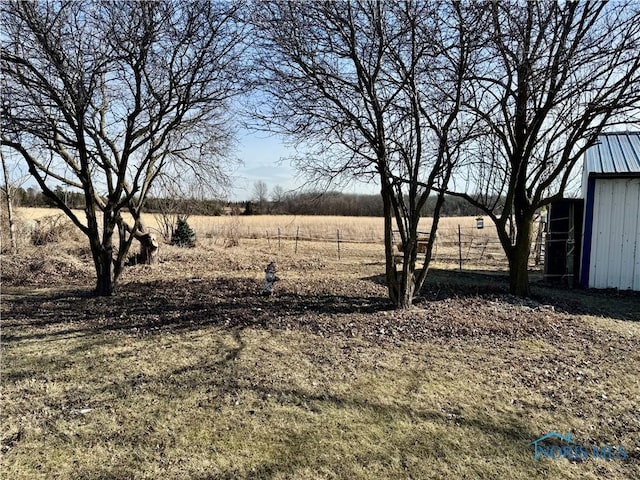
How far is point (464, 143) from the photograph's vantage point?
5645 mm

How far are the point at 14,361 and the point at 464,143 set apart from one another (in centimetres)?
608

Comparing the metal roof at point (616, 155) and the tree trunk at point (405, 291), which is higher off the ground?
the metal roof at point (616, 155)

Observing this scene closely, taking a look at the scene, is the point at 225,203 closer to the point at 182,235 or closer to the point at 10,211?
the point at 182,235

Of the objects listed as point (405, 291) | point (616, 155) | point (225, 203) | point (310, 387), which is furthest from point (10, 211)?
point (616, 155)

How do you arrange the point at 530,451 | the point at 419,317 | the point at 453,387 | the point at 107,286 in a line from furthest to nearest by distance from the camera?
1. the point at 107,286
2. the point at 419,317
3. the point at 453,387
4. the point at 530,451

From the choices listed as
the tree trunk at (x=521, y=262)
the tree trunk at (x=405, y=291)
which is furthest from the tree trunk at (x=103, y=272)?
the tree trunk at (x=521, y=262)

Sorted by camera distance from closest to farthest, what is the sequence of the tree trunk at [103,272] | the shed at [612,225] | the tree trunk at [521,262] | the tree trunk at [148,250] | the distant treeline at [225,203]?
the distant treeline at [225,203]
the tree trunk at [103,272]
the tree trunk at [521,262]
the shed at [612,225]
the tree trunk at [148,250]

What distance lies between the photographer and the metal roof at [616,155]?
837cm

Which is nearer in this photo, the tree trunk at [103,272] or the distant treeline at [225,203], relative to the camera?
the distant treeline at [225,203]

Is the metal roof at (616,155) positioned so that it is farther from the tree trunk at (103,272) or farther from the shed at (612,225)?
the tree trunk at (103,272)

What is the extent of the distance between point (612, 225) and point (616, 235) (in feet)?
0.77

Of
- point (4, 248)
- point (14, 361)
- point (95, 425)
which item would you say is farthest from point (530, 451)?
point (4, 248)

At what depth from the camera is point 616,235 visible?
8508 mm

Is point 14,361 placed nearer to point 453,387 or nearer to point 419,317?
point 453,387
